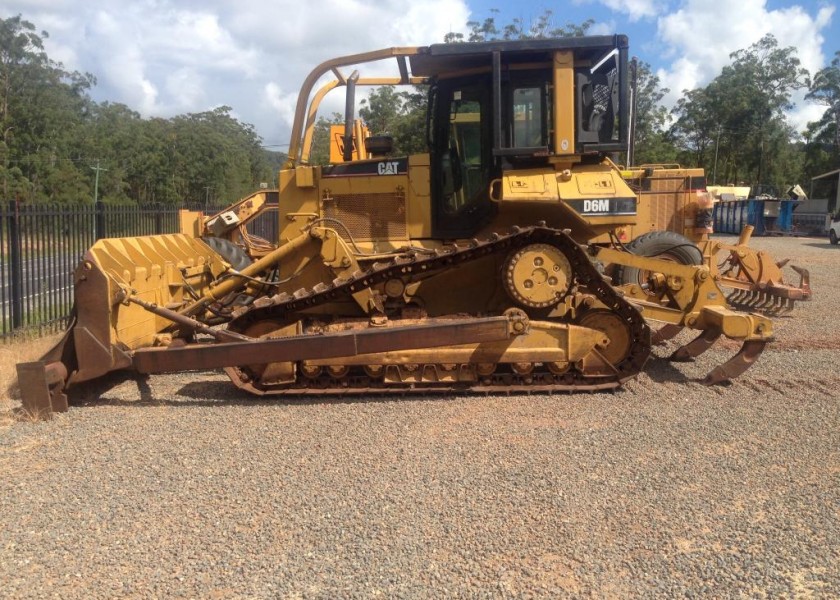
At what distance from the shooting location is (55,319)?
376 inches

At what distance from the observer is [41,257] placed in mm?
9672

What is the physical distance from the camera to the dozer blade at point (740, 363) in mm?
5770

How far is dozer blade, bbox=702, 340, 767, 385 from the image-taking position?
227 inches

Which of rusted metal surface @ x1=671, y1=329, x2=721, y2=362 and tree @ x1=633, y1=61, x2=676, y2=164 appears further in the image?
tree @ x1=633, y1=61, x2=676, y2=164

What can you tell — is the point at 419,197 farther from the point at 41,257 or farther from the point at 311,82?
the point at 41,257

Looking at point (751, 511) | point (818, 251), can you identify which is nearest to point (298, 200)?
point (751, 511)

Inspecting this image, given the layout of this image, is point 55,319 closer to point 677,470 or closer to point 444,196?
point 444,196

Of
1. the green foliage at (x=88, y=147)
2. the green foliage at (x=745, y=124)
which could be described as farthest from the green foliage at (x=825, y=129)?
the green foliage at (x=88, y=147)

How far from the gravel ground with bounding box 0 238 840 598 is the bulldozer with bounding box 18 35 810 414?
35cm

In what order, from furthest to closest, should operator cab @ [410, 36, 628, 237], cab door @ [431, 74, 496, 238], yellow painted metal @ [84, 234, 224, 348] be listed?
cab door @ [431, 74, 496, 238], operator cab @ [410, 36, 628, 237], yellow painted metal @ [84, 234, 224, 348]

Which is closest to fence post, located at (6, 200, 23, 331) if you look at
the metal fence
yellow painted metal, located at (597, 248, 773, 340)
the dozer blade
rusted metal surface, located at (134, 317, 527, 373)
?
the metal fence

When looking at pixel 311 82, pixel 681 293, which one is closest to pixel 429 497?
pixel 681 293

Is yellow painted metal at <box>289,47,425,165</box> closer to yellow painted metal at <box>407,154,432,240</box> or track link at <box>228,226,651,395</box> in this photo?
yellow painted metal at <box>407,154,432,240</box>

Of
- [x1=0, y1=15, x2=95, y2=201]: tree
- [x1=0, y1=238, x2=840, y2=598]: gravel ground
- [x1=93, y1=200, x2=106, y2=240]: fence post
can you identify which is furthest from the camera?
[x1=0, y1=15, x2=95, y2=201]: tree
